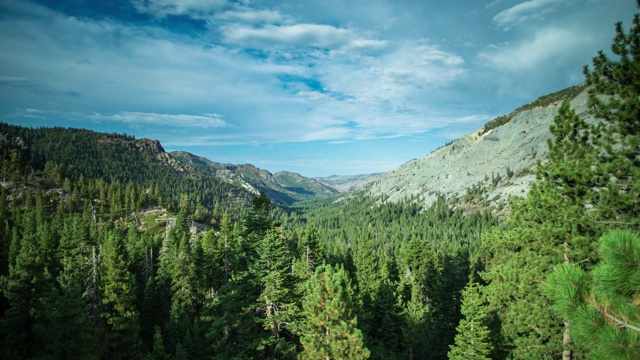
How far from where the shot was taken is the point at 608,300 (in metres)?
4.77

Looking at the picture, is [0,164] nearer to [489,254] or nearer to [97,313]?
[97,313]

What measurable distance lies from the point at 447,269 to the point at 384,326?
22284mm

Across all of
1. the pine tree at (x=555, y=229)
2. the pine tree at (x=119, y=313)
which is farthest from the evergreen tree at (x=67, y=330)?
the pine tree at (x=555, y=229)

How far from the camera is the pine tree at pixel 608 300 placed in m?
4.38

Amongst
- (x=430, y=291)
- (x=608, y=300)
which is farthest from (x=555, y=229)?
(x=430, y=291)

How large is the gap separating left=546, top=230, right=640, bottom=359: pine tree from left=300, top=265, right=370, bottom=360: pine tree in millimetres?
11311

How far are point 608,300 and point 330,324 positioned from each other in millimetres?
12468

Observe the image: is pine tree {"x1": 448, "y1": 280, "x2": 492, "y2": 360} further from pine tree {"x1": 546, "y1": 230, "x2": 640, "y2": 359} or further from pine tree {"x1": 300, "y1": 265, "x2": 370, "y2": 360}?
pine tree {"x1": 546, "y1": 230, "x2": 640, "y2": 359}

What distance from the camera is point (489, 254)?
176ft

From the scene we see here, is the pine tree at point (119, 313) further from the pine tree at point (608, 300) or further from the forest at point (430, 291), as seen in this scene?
the pine tree at point (608, 300)

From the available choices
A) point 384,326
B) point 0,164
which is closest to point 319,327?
point 384,326

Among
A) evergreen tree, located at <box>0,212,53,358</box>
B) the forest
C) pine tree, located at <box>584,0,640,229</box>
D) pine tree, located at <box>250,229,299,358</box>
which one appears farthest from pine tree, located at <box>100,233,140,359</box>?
pine tree, located at <box>584,0,640,229</box>

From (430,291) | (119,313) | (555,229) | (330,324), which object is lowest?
(430,291)

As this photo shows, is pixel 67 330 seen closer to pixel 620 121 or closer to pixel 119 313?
pixel 119 313
